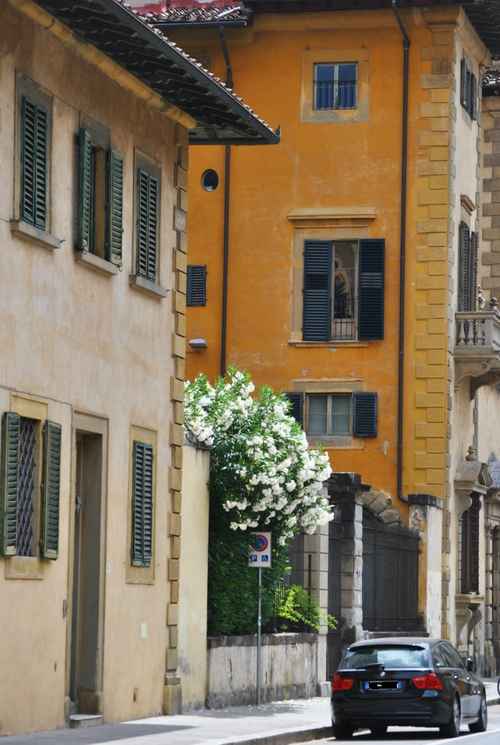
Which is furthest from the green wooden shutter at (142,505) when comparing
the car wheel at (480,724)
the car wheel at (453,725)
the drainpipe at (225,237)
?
the drainpipe at (225,237)

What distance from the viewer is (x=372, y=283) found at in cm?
4578

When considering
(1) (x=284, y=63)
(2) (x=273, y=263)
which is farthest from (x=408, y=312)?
(1) (x=284, y=63)

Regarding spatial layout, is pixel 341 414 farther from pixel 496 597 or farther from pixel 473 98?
pixel 496 597

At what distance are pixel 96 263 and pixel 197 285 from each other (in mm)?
21098

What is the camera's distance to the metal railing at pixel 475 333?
4656 cm

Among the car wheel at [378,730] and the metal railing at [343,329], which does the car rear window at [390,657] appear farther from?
the metal railing at [343,329]

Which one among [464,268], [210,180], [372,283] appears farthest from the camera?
[464,268]

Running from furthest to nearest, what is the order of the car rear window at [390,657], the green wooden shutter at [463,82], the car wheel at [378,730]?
the green wooden shutter at [463,82] → the car wheel at [378,730] → the car rear window at [390,657]

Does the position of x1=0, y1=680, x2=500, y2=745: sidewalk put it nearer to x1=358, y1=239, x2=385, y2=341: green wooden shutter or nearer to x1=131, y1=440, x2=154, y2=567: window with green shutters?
x1=131, y1=440, x2=154, y2=567: window with green shutters

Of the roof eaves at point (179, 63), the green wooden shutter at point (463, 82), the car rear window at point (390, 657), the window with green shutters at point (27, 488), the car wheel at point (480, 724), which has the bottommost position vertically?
the car wheel at point (480, 724)

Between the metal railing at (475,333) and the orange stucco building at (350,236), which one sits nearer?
the orange stucco building at (350,236)

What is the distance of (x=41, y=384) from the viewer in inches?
953

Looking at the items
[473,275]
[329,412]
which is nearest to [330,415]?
[329,412]

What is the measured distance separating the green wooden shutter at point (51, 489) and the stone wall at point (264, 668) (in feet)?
22.3
